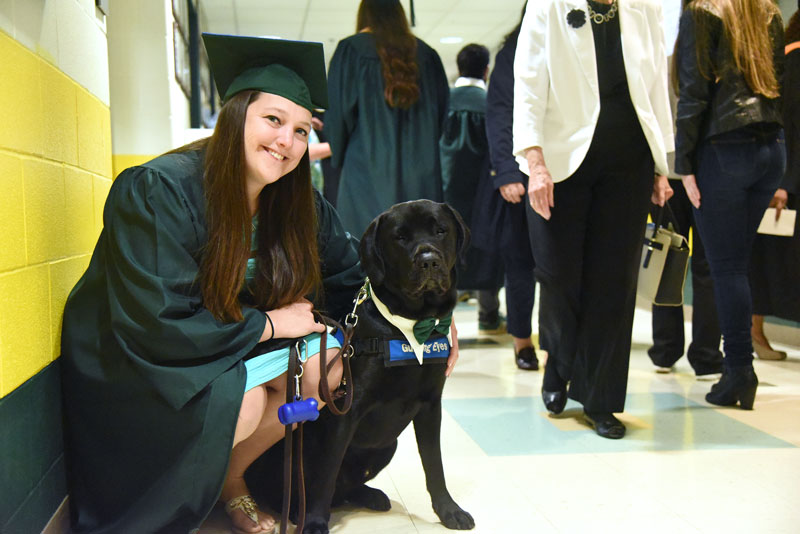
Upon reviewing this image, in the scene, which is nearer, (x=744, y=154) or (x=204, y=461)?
(x=204, y=461)

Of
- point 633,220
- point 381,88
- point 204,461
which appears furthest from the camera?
point 381,88

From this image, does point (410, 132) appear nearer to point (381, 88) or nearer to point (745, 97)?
point (381, 88)

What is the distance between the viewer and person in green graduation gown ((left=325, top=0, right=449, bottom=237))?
2881 millimetres

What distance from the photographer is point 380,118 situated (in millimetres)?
2914

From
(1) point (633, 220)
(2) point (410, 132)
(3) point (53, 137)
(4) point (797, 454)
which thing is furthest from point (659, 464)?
(3) point (53, 137)

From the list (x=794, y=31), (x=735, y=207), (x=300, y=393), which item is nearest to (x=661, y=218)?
(x=735, y=207)

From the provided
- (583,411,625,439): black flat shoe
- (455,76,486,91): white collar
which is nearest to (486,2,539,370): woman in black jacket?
(455,76,486,91): white collar

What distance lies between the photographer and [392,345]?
5.42 ft

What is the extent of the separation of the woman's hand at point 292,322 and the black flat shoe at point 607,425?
1275 mm

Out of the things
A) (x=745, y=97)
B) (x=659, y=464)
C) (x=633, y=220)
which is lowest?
(x=659, y=464)

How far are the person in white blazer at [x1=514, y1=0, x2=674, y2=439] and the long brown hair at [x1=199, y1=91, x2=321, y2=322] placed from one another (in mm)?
950

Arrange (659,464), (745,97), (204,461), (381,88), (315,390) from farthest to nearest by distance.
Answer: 1. (381,88)
2. (745,97)
3. (659,464)
4. (315,390)
5. (204,461)

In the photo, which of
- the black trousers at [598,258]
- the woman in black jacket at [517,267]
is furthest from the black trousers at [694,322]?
the black trousers at [598,258]

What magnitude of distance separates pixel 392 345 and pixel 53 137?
906 mm
